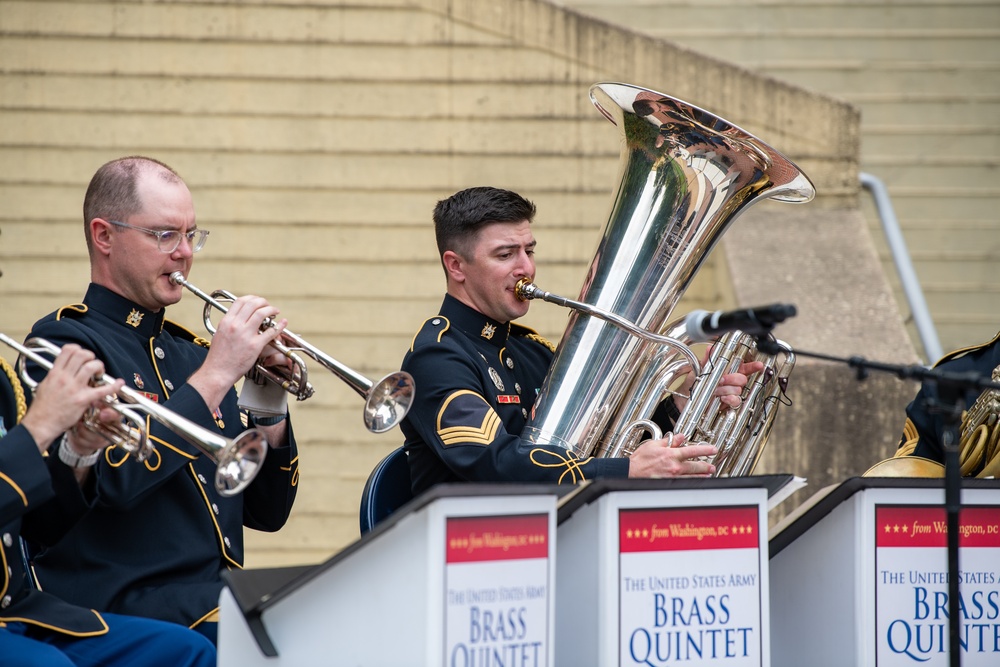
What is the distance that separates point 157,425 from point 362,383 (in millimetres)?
540

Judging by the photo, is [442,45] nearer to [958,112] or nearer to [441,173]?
[441,173]

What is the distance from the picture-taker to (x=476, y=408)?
3445mm

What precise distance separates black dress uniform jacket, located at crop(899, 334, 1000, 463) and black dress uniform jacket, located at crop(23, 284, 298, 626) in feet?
6.15

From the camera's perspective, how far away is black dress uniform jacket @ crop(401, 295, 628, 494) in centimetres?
337

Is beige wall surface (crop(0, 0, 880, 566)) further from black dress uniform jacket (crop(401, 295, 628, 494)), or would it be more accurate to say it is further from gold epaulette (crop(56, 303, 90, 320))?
gold epaulette (crop(56, 303, 90, 320))

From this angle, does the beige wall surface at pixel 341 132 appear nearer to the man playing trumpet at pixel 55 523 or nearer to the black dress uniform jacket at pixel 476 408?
the black dress uniform jacket at pixel 476 408

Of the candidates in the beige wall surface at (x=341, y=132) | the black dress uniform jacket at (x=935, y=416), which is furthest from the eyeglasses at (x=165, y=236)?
the beige wall surface at (x=341, y=132)

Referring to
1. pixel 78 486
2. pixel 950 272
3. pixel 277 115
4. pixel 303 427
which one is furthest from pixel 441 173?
pixel 78 486

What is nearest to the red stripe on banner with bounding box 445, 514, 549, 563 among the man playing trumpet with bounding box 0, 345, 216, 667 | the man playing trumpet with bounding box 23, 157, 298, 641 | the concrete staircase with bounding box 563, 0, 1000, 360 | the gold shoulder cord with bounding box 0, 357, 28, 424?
the man playing trumpet with bounding box 0, 345, 216, 667

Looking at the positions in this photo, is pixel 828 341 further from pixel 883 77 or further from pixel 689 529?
pixel 689 529

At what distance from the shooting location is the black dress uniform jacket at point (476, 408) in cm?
337

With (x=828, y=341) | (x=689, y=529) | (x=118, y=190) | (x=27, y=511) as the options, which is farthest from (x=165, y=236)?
(x=828, y=341)

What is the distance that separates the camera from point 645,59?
6965mm

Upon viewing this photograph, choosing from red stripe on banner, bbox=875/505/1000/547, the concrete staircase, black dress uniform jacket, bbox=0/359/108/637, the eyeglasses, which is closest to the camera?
black dress uniform jacket, bbox=0/359/108/637
